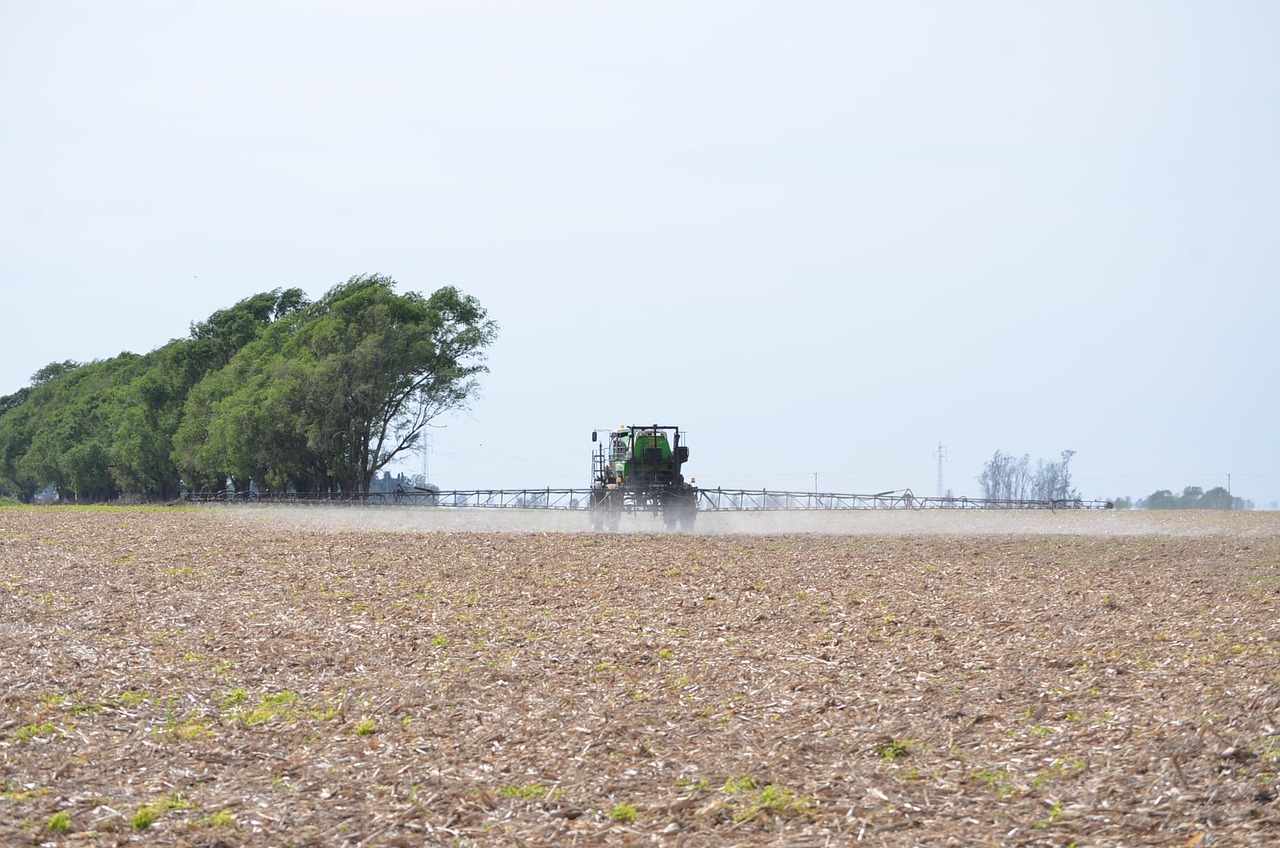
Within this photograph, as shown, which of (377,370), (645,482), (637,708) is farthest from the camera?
(377,370)

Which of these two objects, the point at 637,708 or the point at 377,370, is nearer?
the point at 637,708

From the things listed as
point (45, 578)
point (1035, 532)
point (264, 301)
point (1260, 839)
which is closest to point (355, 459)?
point (264, 301)

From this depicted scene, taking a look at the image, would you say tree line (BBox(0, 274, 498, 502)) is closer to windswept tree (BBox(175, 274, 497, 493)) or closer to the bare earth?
windswept tree (BBox(175, 274, 497, 493))

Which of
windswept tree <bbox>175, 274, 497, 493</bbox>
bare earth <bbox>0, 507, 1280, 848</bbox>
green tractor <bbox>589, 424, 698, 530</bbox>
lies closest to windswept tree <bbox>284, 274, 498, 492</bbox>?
windswept tree <bbox>175, 274, 497, 493</bbox>

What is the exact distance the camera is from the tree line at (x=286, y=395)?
6808cm

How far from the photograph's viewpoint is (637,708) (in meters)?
10.7

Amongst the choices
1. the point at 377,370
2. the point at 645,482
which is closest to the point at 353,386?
the point at 377,370

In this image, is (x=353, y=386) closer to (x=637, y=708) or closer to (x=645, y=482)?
(x=645, y=482)

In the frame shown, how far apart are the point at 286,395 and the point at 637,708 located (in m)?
61.8

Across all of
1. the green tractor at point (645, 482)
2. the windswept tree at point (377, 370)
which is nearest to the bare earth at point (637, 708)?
the green tractor at point (645, 482)

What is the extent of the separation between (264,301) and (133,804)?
89.9 meters

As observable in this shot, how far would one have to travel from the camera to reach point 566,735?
9.87 m

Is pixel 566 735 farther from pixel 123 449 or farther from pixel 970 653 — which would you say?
pixel 123 449

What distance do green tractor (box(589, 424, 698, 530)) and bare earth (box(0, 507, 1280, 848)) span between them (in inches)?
666
